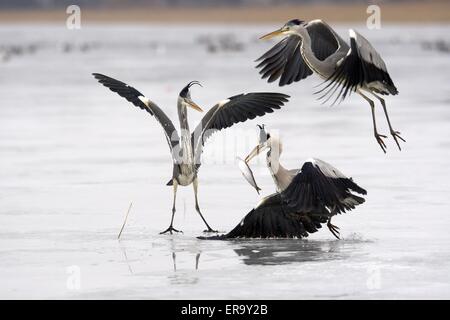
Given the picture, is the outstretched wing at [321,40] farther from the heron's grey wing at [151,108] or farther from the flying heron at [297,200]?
the heron's grey wing at [151,108]

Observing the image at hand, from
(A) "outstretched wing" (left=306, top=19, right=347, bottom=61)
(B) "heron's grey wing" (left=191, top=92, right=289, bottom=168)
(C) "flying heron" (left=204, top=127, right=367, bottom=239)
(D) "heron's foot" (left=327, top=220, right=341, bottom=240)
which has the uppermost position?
(A) "outstretched wing" (left=306, top=19, right=347, bottom=61)

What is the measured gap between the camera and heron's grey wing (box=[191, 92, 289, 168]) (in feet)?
29.1

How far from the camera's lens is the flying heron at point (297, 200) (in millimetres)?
8359

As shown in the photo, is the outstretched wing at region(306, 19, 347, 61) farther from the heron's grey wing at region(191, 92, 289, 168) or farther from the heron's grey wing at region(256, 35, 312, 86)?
the heron's grey wing at region(191, 92, 289, 168)

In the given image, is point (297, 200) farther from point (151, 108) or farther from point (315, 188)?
point (151, 108)

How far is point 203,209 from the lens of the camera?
32.7ft

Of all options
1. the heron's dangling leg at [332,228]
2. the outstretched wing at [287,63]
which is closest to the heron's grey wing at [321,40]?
the outstretched wing at [287,63]

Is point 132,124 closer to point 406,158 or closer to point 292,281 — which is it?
point 406,158

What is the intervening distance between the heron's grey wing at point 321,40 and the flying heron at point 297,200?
924 millimetres

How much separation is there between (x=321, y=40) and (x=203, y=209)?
1.67 metres

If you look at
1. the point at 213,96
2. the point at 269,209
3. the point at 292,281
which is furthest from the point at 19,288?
the point at 213,96

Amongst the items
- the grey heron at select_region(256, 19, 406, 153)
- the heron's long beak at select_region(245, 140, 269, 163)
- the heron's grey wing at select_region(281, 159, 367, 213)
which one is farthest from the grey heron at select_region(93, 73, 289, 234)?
the heron's grey wing at select_region(281, 159, 367, 213)

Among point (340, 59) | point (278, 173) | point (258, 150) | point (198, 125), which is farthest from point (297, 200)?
point (340, 59)

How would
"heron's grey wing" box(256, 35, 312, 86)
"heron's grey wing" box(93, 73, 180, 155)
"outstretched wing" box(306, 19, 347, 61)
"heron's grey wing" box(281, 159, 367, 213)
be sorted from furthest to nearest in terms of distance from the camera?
1. "heron's grey wing" box(256, 35, 312, 86)
2. "outstretched wing" box(306, 19, 347, 61)
3. "heron's grey wing" box(93, 73, 180, 155)
4. "heron's grey wing" box(281, 159, 367, 213)
